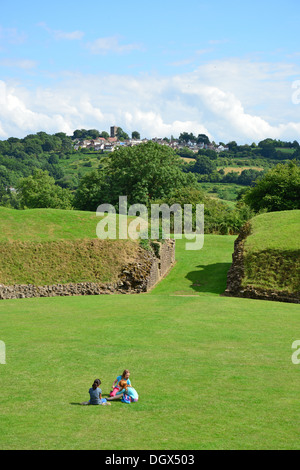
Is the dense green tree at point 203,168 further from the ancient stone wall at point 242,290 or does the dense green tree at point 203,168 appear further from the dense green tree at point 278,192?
the ancient stone wall at point 242,290

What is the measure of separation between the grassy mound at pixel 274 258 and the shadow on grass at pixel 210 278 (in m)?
3.14

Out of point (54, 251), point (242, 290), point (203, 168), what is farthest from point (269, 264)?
point (203, 168)

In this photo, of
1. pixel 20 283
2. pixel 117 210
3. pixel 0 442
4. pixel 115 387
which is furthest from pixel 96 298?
pixel 117 210

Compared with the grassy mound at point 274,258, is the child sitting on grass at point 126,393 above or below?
below

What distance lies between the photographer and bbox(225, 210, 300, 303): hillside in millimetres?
31859

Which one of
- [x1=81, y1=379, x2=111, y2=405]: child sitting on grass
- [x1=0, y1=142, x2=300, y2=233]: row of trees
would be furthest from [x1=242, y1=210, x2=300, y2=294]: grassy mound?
[x1=81, y1=379, x2=111, y2=405]: child sitting on grass

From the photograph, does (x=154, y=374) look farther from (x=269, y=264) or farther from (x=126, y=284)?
(x=126, y=284)

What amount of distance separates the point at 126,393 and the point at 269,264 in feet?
73.0

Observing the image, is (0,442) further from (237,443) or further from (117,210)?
(117,210)

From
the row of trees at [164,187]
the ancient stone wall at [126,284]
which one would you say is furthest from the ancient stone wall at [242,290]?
the row of trees at [164,187]

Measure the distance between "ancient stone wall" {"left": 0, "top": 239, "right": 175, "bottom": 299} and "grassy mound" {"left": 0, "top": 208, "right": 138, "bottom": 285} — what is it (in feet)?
1.52

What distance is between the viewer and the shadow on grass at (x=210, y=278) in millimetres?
36375

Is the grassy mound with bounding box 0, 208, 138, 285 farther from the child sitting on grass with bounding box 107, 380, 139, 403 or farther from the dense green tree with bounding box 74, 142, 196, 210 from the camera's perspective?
the dense green tree with bounding box 74, 142, 196, 210

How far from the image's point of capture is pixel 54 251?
118ft
